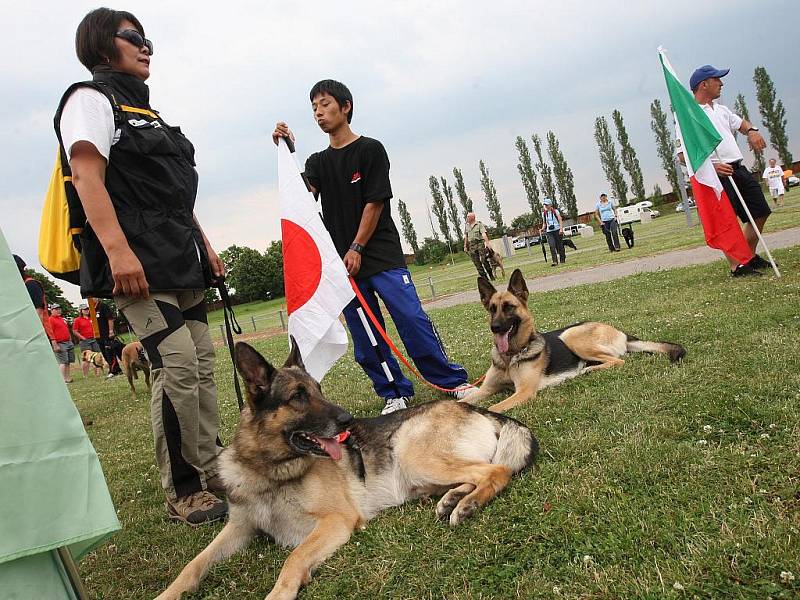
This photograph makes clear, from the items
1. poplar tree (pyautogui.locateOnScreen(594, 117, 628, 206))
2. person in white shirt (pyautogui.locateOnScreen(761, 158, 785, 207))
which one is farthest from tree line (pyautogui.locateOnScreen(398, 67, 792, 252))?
person in white shirt (pyautogui.locateOnScreen(761, 158, 785, 207))

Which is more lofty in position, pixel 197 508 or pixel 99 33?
pixel 99 33

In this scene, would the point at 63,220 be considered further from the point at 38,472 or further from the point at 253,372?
the point at 38,472

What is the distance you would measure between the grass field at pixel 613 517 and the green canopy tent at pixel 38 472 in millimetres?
1173

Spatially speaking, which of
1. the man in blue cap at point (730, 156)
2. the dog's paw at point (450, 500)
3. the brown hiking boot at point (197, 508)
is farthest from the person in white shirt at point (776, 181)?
the brown hiking boot at point (197, 508)

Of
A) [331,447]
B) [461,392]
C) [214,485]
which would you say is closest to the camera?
[331,447]

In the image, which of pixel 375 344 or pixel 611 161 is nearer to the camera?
pixel 375 344

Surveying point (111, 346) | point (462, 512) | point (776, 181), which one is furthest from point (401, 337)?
point (776, 181)

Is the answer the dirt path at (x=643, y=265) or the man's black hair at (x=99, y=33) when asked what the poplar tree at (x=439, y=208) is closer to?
the dirt path at (x=643, y=265)

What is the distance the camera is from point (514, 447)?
3586 mm

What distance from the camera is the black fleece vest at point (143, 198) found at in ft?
11.5

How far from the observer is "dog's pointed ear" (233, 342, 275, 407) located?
333cm

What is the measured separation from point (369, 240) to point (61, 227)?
113 inches

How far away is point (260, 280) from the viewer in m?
68.9

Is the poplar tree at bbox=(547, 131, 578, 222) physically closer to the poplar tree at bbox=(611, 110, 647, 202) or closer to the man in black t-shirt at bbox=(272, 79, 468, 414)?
the poplar tree at bbox=(611, 110, 647, 202)
